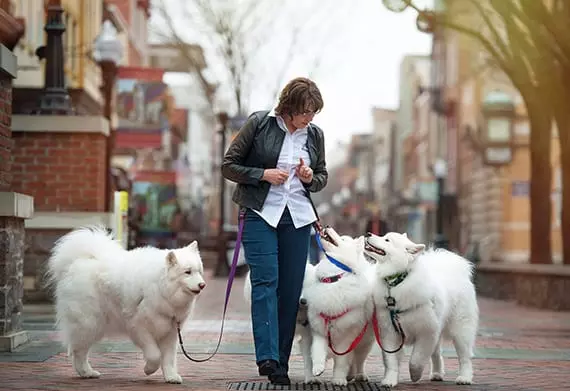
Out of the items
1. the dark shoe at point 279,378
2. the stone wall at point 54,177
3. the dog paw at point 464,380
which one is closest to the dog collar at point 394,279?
the dark shoe at point 279,378

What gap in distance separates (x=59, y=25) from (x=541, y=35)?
8432 mm

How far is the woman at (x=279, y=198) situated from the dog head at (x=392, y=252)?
0.50 meters

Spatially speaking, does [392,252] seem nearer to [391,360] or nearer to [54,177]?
[391,360]

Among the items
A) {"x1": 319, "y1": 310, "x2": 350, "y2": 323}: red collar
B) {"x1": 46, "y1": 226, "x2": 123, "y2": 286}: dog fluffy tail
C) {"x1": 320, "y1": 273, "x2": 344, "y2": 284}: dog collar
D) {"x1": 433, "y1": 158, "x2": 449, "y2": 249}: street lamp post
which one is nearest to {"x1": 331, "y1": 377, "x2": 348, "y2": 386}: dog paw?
{"x1": 319, "y1": 310, "x2": 350, "y2": 323}: red collar

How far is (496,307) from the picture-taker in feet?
73.9

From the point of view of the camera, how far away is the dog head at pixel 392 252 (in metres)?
8.70

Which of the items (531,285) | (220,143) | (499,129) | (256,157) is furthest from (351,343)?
(220,143)

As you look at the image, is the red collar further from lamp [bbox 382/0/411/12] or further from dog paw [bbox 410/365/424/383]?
lamp [bbox 382/0/411/12]

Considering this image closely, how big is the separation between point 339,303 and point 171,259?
1.12 meters

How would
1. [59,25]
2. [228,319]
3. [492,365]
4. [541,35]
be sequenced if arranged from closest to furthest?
[492,365]
[228,319]
[59,25]
[541,35]

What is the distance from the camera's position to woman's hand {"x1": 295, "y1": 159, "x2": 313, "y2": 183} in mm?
8797

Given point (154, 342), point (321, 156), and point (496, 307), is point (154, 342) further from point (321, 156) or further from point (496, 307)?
point (496, 307)

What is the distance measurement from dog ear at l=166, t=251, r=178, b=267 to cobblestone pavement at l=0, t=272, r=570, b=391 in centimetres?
81

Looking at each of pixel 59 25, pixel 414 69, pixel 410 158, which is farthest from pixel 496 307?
pixel 414 69
